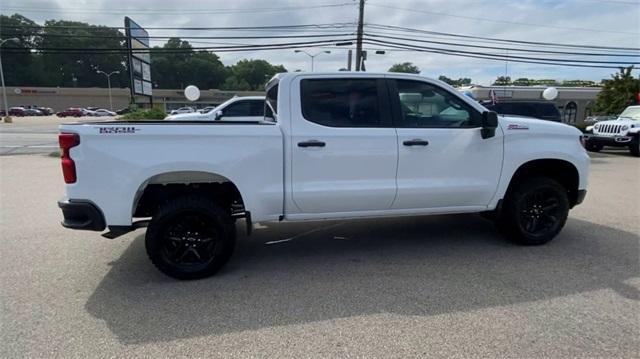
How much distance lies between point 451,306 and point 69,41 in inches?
4244

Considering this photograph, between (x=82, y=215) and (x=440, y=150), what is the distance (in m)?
3.48

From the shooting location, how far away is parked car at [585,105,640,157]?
15.4 m

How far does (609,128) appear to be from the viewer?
53.2ft

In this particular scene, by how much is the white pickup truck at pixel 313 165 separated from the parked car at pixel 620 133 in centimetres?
1376

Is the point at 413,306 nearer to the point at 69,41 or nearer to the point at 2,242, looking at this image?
the point at 2,242

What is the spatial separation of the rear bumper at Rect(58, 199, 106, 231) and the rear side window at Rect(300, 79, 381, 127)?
6.84 feet

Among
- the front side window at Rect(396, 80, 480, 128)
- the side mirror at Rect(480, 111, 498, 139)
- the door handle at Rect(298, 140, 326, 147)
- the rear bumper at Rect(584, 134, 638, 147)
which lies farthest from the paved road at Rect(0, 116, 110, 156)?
the rear bumper at Rect(584, 134, 638, 147)

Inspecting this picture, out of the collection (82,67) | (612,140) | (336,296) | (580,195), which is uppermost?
(82,67)

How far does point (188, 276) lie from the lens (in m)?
3.86

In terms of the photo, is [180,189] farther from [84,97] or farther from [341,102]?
[84,97]

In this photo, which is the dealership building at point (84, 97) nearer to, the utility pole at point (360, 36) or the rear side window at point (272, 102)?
the utility pole at point (360, 36)

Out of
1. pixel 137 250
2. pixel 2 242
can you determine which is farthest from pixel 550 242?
pixel 2 242

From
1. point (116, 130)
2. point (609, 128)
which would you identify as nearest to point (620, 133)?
point (609, 128)

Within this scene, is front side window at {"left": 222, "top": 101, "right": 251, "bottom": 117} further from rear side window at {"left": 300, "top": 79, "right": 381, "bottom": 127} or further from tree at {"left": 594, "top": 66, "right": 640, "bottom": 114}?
tree at {"left": 594, "top": 66, "right": 640, "bottom": 114}
